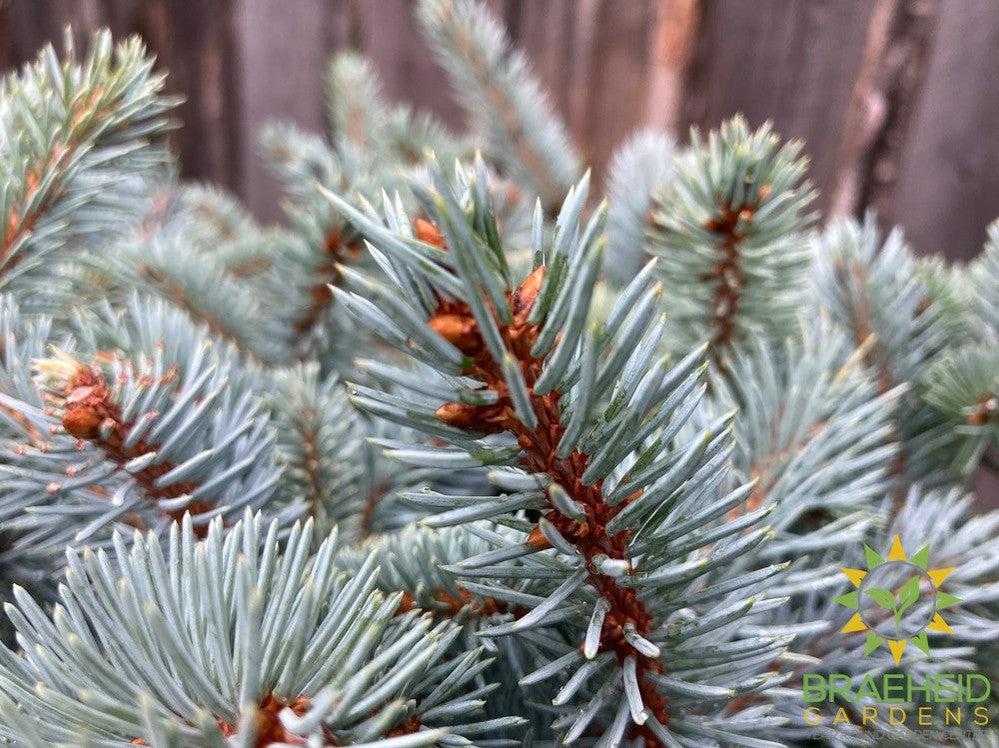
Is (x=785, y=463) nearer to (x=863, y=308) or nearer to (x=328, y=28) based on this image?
(x=863, y=308)

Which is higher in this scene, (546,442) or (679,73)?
(679,73)

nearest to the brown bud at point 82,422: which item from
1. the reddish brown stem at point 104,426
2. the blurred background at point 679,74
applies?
the reddish brown stem at point 104,426

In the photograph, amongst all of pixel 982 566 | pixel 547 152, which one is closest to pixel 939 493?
pixel 982 566

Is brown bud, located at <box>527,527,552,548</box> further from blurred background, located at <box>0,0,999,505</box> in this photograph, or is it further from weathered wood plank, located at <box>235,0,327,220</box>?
weathered wood plank, located at <box>235,0,327,220</box>

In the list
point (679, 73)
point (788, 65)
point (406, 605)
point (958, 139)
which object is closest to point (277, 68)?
point (679, 73)

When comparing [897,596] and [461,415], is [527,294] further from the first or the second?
[897,596]

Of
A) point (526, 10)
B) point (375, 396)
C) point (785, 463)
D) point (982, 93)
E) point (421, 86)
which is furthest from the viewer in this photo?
point (421, 86)

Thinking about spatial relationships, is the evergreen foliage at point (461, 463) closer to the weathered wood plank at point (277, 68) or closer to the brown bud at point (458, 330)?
the brown bud at point (458, 330)
